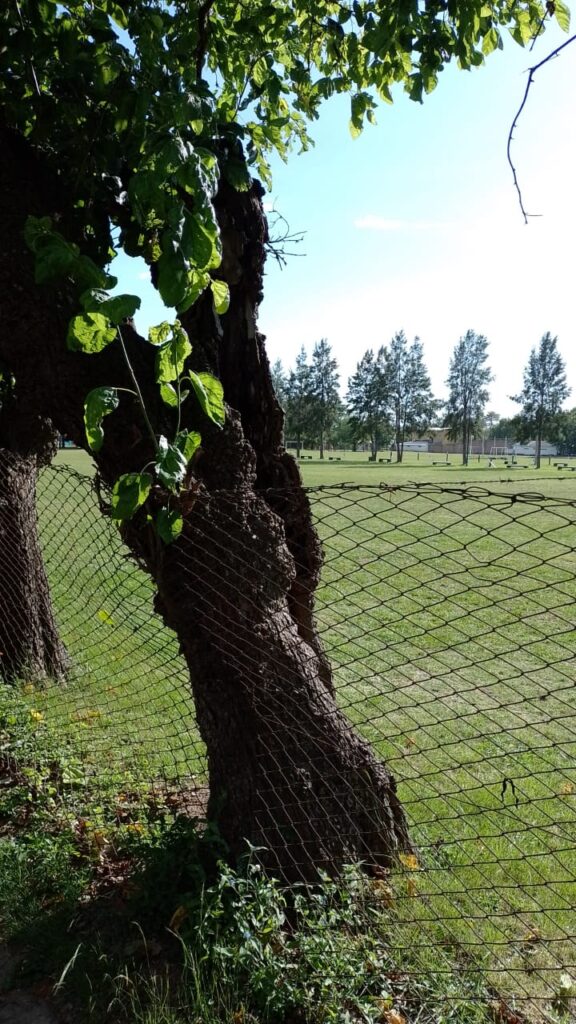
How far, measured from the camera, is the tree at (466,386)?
240 ft

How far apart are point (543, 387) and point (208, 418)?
67.5m

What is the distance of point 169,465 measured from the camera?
1.89m

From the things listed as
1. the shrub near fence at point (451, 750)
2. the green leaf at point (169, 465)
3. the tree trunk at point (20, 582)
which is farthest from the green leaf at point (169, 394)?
the tree trunk at point (20, 582)

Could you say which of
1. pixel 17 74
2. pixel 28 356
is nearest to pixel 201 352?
pixel 28 356

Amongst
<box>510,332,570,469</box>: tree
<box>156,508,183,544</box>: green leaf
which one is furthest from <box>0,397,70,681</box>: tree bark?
<box>510,332,570,469</box>: tree

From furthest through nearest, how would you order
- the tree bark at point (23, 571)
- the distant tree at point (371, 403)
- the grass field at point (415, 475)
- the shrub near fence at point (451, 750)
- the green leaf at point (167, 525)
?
the distant tree at point (371, 403)
the grass field at point (415, 475)
the tree bark at point (23, 571)
the green leaf at point (167, 525)
the shrub near fence at point (451, 750)

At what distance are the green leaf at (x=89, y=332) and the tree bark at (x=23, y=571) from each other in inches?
97.4

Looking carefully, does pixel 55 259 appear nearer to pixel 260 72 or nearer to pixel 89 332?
pixel 89 332

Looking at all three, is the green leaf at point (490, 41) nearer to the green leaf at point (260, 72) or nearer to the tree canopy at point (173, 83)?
the tree canopy at point (173, 83)

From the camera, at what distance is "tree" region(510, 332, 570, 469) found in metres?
62.9

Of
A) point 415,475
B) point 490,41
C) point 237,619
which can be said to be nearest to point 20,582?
point 237,619

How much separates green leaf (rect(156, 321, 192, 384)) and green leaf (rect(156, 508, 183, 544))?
440mm

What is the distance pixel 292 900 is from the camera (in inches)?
84.6

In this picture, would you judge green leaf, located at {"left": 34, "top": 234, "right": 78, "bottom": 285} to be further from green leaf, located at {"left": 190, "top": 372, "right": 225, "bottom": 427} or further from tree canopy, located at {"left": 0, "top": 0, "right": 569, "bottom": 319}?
green leaf, located at {"left": 190, "top": 372, "right": 225, "bottom": 427}
